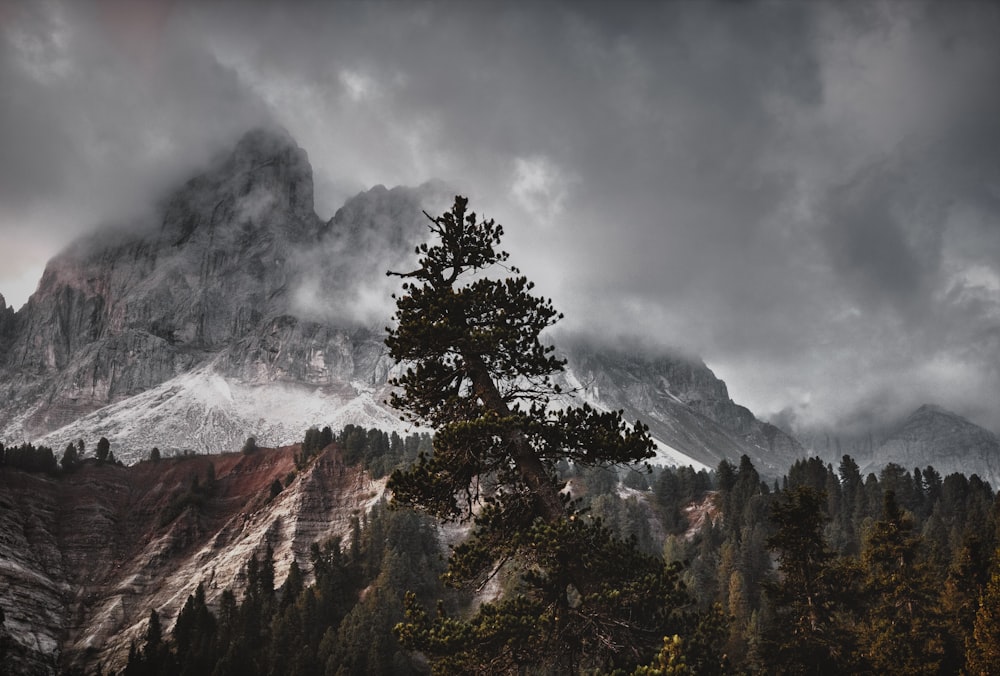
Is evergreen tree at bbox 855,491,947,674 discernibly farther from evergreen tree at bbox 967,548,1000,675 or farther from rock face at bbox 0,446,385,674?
rock face at bbox 0,446,385,674

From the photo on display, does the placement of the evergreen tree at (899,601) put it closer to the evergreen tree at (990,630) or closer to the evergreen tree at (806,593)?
the evergreen tree at (806,593)

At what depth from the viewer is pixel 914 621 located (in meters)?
36.4

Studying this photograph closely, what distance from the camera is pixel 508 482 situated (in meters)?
17.5

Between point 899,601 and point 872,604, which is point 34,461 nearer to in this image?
point 872,604

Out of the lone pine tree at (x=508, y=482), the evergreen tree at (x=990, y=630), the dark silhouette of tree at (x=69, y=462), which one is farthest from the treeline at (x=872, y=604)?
the dark silhouette of tree at (x=69, y=462)

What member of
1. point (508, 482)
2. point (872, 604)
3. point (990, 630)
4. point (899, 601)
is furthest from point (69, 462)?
point (990, 630)

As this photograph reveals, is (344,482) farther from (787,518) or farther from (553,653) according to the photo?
(553,653)

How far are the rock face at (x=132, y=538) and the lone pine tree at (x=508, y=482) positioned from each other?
115m

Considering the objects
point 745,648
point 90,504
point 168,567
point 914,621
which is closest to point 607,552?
point 914,621

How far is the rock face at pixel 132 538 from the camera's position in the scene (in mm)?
110500

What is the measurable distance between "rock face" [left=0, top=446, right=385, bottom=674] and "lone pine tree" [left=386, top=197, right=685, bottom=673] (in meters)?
115

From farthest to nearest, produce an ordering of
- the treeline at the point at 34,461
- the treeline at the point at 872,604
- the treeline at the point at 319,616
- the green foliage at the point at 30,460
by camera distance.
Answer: the treeline at the point at 34,461
the green foliage at the point at 30,460
the treeline at the point at 319,616
the treeline at the point at 872,604

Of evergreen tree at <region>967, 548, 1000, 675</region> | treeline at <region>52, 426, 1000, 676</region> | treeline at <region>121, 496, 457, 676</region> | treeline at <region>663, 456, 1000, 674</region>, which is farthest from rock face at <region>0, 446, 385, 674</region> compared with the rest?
evergreen tree at <region>967, 548, 1000, 675</region>

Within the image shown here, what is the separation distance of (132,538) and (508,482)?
5919 inches
